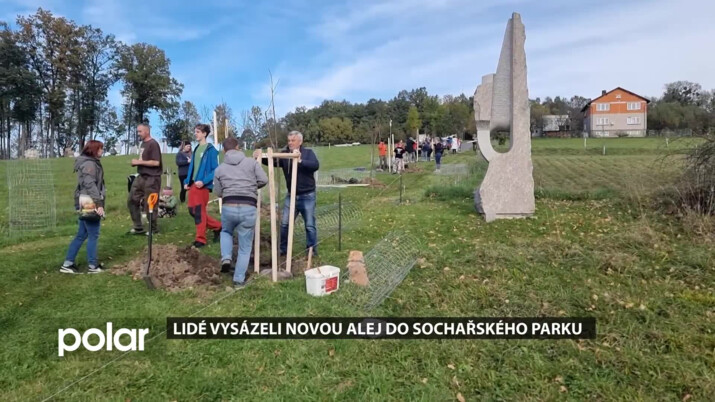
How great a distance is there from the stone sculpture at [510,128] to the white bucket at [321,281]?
4.64 m

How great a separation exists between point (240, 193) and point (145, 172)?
10.7ft

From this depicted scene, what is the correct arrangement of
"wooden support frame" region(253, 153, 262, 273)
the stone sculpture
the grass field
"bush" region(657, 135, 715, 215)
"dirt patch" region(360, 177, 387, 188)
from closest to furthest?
the grass field → "wooden support frame" region(253, 153, 262, 273) → "bush" region(657, 135, 715, 215) → the stone sculpture → "dirt patch" region(360, 177, 387, 188)

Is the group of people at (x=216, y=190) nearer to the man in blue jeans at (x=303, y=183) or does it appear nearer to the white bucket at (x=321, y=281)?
the man in blue jeans at (x=303, y=183)

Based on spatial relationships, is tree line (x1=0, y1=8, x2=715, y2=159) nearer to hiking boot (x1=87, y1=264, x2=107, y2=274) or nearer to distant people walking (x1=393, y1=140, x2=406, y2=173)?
distant people walking (x1=393, y1=140, x2=406, y2=173)

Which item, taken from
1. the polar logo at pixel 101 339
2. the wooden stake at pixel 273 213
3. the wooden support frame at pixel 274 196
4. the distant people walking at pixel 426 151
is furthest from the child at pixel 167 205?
the distant people walking at pixel 426 151

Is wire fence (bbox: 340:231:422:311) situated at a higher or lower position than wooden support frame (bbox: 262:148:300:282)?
lower

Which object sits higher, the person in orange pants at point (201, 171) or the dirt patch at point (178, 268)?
the person in orange pants at point (201, 171)

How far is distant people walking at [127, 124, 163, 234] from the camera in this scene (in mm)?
7020

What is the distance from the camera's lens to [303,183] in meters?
5.62

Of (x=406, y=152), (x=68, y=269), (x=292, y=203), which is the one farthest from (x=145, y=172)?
(x=406, y=152)

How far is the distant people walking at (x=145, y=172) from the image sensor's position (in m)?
7.02

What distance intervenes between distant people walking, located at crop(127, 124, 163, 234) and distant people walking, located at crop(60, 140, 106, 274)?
126cm

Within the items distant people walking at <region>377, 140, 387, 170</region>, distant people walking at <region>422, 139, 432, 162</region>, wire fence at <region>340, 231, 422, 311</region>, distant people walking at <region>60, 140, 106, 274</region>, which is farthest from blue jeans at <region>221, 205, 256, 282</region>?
distant people walking at <region>422, 139, 432, 162</region>

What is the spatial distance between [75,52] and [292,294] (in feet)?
174
